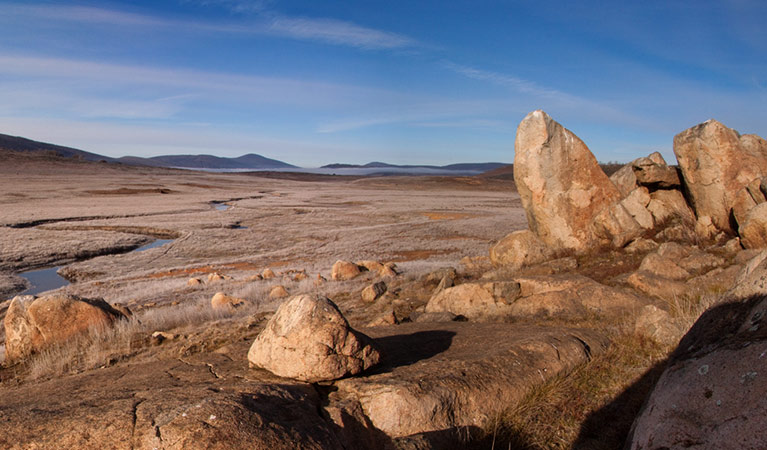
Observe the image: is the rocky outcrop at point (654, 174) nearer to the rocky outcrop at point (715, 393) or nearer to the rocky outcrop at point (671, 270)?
the rocky outcrop at point (671, 270)

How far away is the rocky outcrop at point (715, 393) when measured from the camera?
229 centimetres

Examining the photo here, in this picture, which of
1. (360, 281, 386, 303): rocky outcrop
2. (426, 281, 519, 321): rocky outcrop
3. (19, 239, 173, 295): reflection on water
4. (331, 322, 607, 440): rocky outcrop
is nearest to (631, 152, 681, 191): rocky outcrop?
(426, 281, 519, 321): rocky outcrop

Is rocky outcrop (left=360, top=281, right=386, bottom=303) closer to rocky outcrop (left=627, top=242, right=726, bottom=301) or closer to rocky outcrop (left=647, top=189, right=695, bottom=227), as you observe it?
rocky outcrop (left=627, top=242, right=726, bottom=301)

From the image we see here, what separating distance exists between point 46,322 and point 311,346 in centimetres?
750

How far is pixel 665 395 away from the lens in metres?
2.82


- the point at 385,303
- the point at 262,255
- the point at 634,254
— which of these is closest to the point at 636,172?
the point at 634,254

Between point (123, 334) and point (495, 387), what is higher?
point (495, 387)

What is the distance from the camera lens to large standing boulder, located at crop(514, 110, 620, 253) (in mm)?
14594

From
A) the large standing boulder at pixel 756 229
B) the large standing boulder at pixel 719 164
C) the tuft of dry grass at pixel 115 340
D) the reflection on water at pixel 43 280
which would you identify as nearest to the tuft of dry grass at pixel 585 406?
the large standing boulder at pixel 756 229

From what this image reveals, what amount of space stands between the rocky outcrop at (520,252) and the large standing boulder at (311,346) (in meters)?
10.0

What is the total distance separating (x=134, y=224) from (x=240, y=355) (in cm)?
2879

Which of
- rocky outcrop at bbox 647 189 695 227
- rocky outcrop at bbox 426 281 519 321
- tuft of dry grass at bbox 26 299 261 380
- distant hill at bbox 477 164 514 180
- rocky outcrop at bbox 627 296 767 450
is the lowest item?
tuft of dry grass at bbox 26 299 261 380

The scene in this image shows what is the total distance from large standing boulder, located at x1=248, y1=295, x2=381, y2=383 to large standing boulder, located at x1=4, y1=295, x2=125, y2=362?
255 inches

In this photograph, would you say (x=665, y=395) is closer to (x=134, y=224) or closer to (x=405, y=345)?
(x=405, y=345)
